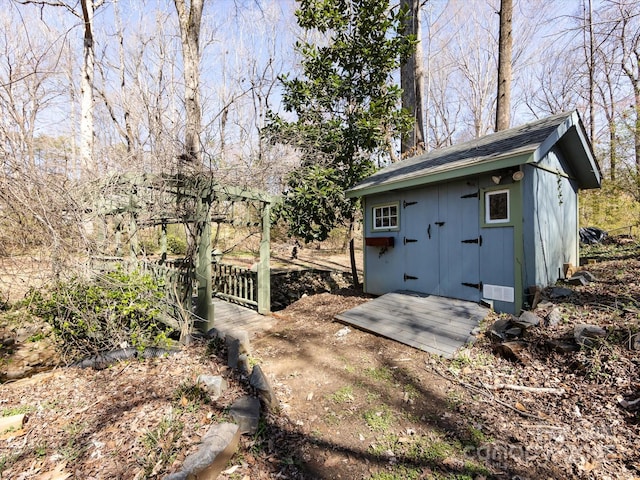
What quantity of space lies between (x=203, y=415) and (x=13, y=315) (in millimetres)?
3369

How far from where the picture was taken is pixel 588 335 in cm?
305

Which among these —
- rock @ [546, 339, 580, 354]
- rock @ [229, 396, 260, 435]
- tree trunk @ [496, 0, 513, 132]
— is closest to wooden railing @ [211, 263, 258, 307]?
rock @ [229, 396, 260, 435]

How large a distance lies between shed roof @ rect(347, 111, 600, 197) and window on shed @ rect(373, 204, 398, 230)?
47 cm

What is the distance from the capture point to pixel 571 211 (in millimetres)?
6215

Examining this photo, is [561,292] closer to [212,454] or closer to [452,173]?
[452,173]

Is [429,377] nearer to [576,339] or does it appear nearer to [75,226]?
[576,339]

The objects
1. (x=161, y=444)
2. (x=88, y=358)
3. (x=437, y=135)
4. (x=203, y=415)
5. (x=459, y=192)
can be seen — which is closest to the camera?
(x=161, y=444)

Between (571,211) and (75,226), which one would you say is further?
(571,211)

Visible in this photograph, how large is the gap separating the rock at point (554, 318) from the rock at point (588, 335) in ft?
1.15

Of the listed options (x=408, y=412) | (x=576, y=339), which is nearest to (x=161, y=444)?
(x=408, y=412)

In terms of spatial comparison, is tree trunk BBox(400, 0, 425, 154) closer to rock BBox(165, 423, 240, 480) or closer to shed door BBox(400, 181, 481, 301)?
shed door BBox(400, 181, 481, 301)

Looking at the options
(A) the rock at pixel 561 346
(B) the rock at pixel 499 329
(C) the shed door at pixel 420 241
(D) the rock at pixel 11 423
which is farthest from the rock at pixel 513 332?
(D) the rock at pixel 11 423

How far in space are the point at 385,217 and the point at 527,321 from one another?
338 centimetres

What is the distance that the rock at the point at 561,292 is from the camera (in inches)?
169
